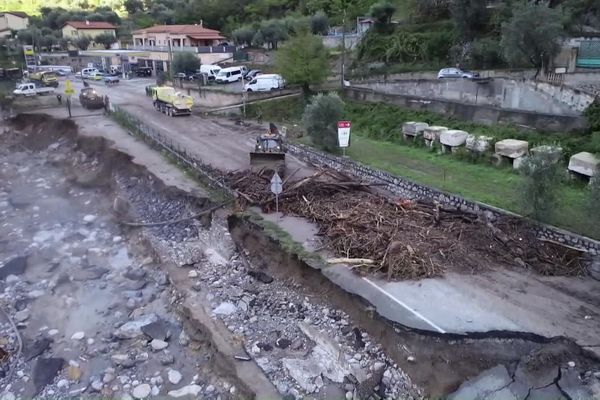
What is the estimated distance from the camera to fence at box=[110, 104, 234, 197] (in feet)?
70.1

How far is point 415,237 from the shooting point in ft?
47.9

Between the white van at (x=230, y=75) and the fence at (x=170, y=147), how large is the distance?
11.5 meters

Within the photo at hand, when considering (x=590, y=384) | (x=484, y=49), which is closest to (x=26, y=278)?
(x=590, y=384)

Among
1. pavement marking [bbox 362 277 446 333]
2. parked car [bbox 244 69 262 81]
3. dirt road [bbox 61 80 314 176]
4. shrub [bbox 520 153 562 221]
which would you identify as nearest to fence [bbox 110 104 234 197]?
dirt road [bbox 61 80 314 176]

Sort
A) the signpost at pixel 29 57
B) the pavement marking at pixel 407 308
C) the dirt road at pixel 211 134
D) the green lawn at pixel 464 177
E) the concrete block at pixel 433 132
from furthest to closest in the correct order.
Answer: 1. the signpost at pixel 29 57
2. the concrete block at pixel 433 132
3. the dirt road at pixel 211 134
4. the green lawn at pixel 464 177
5. the pavement marking at pixel 407 308

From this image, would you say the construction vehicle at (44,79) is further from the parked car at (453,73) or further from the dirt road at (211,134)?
the parked car at (453,73)

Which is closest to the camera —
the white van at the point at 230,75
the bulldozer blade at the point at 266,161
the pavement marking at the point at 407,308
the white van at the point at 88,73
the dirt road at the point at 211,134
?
the pavement marking at the point at 407,308

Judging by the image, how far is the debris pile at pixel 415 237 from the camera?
13.3 meters

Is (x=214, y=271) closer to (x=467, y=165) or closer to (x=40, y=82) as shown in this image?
(x=467, y=165)

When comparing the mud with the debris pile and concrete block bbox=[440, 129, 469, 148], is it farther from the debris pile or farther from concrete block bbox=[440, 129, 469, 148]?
concrete block bbox=[440, 129, 469, 148]

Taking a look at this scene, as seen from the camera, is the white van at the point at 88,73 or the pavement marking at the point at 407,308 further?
the white van at the point at 88,73

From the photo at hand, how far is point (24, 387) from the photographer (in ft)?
38.1

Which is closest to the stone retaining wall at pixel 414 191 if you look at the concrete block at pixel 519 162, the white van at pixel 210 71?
the concrete block at pixel 519 162

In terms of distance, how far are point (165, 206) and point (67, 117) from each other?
18789 millimetres
